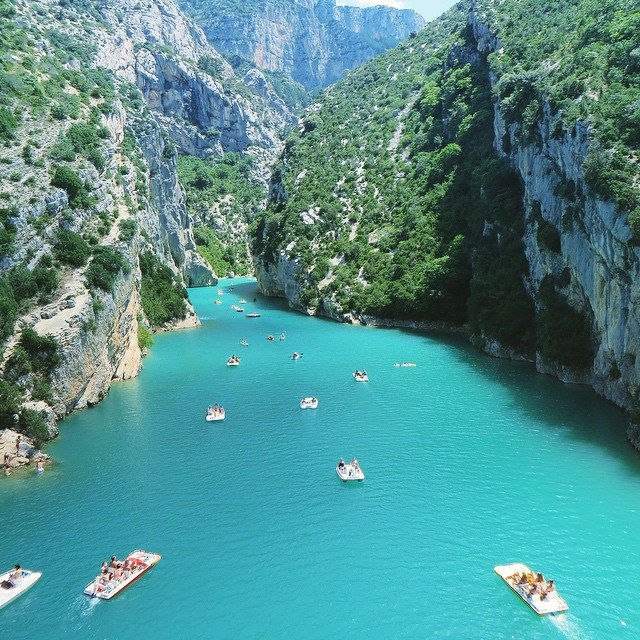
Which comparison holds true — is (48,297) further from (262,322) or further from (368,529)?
(262,322)

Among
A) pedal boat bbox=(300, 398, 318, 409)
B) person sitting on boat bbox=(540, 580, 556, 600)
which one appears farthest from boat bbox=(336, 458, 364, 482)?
pedal boat bbox=(300, 398, 318, 409)

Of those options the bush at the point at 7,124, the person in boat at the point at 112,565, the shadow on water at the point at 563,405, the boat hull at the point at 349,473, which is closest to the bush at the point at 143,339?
the bush at the point at 7,124

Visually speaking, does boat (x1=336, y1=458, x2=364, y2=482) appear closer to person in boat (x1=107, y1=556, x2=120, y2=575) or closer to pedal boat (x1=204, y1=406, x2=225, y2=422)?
pedal boat (x1=204, y1=406, x2=225, y2=422)

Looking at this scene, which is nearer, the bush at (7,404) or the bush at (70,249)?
the bush at (7,404)

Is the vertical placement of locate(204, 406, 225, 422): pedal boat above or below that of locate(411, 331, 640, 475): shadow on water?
below

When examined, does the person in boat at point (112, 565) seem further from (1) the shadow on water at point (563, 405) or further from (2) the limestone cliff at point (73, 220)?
(1) the shadow on water at point (563, 405)

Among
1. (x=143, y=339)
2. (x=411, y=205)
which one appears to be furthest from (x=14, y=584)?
(x=411, y=205)

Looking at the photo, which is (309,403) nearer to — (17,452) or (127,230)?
(17,452)

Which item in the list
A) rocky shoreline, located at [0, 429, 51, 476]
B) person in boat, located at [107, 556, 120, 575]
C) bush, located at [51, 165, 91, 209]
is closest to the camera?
person in boat, located at [107, 556, 120, 575]
